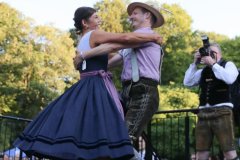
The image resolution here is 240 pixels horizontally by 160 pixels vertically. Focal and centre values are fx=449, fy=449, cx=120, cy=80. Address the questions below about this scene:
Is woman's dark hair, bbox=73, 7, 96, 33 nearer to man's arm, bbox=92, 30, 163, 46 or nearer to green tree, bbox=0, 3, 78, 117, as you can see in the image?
man's arm, bbox=92, 30, 163, 46

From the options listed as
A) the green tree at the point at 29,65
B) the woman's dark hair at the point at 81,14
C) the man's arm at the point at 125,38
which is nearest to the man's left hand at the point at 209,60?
the man's arm at the point at 125,38

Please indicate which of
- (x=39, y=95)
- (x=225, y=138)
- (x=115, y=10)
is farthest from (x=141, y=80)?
(x=115, y=10)

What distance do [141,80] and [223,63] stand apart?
1.45 m

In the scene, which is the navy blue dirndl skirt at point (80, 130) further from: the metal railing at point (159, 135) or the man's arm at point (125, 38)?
the metal railing at point (159, 135)

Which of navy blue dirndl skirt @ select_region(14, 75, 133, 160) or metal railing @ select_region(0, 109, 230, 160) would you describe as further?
metal railing @ select_region(0, 109, 230, 160)

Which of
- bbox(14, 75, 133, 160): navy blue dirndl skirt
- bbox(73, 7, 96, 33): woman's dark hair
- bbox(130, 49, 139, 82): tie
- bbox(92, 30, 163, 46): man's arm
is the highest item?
bbox(73, 7, 96, 33): woman's dark hair

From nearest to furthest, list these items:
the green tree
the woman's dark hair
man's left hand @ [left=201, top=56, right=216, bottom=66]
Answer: the woman's dark hair < man's left hand @ [left=201, top=56, right=216, bottom=66] < the green tree

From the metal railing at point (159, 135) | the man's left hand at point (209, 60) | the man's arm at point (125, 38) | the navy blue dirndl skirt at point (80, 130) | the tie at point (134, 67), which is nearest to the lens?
the navy blue dirndl skirt at point (80, 130)

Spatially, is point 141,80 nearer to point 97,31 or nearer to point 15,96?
point 97,31

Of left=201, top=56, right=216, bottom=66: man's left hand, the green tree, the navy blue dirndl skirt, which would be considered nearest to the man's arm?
the navy blue dirndl skirt

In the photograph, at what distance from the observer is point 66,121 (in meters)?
3.30

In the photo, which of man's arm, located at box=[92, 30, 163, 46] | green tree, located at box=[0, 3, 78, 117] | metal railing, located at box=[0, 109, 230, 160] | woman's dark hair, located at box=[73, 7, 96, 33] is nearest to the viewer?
man's arm, located at box=[92, 30, 163, 46]

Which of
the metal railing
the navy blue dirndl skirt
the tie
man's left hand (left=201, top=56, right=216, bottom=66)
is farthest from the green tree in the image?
the navy blue dirndl skirt

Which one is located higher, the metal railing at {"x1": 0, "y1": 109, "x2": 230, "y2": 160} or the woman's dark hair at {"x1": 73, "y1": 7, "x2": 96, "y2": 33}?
the woman's dark hair at {"x1": 73, "y1": 7, "x2": 96, "y2": 33}
